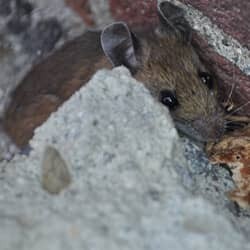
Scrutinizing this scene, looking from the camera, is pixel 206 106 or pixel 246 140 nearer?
pixel 246 140

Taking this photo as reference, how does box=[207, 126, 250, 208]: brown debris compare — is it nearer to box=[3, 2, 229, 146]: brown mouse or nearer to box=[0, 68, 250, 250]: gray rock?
box=[3, 2, 229, 146]: brown mouse

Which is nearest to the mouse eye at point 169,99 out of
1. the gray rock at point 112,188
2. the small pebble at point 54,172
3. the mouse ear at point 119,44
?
the mouse ear at point 119,44

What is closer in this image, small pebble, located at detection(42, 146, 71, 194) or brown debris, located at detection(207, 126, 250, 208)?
small pebble, located at detection(42, 146, 71, 194)

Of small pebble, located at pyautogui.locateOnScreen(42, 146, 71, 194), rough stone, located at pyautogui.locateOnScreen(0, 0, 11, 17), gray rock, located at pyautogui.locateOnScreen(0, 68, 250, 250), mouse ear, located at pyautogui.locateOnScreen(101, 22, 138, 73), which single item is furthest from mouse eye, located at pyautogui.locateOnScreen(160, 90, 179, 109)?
small pebble, located at pyautogui.locateOnScreen(42, 146, 71, 194)

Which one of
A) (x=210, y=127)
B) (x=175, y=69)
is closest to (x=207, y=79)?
(x=175, y=69)

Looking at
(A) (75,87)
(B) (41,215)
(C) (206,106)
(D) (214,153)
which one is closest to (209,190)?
(D) (214,153)

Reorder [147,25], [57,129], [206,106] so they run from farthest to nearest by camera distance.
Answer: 1. [147,25]
2. [206,106]
3. [57,129]

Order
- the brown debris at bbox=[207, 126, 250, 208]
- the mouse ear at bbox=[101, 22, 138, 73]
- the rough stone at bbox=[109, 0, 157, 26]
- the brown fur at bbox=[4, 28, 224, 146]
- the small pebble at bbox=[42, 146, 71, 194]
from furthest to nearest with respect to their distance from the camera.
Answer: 1. the rough stone at bbox=[109, 0, 157, 26]
2. the brown fur at bbox=[4, 28, 224, 146]
3. the mouse ear at bbox=[101, 22, 138, 73]
4. the brown debris at bbox=[207, 126, 250, 208]
5. the small pebble at bbox=[42, 146, 71, 194]

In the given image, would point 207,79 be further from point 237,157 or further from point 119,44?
point 237,157

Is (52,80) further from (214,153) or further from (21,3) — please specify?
(214,153)
